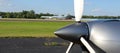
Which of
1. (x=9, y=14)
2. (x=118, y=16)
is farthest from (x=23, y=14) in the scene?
(x=118, y=16)

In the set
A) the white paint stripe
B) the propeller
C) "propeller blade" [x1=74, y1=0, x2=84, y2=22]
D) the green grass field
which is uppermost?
"propeller blade" [x1=74, y1=0, x2=84, y2=22]

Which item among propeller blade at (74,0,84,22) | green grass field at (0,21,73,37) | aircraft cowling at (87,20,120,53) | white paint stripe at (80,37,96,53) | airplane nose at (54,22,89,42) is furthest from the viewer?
green grass field at (0,21,73,37)

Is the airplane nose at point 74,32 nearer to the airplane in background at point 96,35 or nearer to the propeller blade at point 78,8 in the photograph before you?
the airplane in background at point 96,35

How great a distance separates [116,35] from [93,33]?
69 cm

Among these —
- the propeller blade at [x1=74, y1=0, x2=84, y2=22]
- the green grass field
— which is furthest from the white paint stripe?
the green grass field

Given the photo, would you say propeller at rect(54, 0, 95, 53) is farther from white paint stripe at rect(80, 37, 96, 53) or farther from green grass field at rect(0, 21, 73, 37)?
green grass field at rect(0, 21, 73, 37)

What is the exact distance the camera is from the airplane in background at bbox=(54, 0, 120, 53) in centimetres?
854

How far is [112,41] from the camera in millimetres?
8500

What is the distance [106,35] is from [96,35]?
301 millimetres

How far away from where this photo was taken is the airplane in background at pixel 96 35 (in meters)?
8.54

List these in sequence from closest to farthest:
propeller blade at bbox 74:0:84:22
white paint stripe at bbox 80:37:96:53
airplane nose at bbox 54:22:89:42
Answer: white paint stripe at bbox 80:37:96:53
airplane nose at bbox 54:22:89:42
propeller blade at bbox 74:0:84:22

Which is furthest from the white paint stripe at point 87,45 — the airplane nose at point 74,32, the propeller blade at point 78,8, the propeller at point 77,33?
the propeller blade at point 78,8

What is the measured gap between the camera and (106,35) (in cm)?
861

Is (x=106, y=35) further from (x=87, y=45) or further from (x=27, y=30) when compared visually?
(x=27, y=30)
